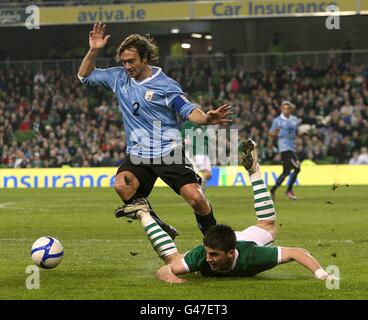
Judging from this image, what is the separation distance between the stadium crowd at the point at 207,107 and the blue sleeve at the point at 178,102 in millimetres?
21996

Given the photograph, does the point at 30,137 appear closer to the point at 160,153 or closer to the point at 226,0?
the point at 226,0

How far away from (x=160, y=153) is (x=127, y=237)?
4.04 meters

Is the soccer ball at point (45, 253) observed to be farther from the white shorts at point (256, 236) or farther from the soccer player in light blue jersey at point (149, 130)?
the white shorts at point (256, 236)

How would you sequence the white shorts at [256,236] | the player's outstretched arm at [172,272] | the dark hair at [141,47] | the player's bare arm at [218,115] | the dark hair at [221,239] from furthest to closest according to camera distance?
the dark hair at [141,47]
the white shorts at [256,236]
the player's bare arm at [218,115]
the player's outstretched arm at [172,272]
the dark hair at [221,239]

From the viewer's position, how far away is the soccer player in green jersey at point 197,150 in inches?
912

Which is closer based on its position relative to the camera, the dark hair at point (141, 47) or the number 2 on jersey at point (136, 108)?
→ the dark hair at point (141, 47)

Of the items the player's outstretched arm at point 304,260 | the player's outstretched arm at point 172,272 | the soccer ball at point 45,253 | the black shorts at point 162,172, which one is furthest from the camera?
the black shorts at point 162,172

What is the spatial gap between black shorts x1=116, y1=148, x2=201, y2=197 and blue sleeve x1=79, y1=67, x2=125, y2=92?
33.1 inches

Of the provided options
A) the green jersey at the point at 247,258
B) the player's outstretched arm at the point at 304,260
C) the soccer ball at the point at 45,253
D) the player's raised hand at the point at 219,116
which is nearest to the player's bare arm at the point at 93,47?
the player's raised hand at the point at 219,116

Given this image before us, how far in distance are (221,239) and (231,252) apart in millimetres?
230

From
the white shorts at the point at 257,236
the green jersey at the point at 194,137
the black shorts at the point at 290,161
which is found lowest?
the white shorts at the point at 257,236

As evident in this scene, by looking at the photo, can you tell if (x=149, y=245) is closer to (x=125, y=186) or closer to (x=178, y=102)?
(x=125, y=186)

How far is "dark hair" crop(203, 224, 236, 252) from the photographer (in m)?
8.26

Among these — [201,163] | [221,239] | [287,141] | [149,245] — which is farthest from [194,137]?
[221,239]
